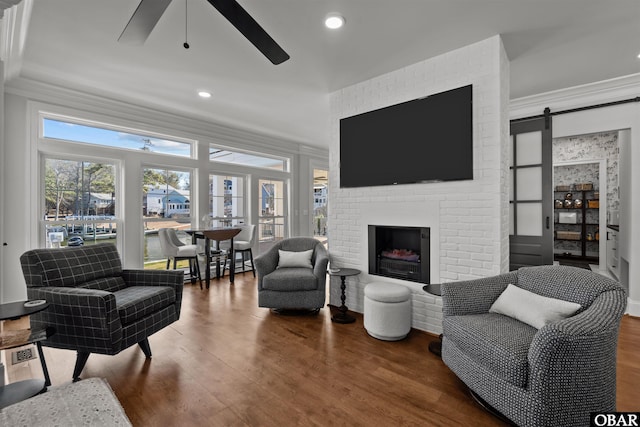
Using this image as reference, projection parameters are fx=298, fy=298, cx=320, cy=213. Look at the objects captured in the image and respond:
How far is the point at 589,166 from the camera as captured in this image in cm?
612

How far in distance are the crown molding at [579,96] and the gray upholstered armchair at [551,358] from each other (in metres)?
2.59

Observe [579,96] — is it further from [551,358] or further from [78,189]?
[78,189]

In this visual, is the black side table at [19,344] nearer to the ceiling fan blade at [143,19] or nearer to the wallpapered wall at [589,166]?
the ceiling fan blade at [143,19]


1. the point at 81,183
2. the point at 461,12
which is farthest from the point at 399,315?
the point at 81,183

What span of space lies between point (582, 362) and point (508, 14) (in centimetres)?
235

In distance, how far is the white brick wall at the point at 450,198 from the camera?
8.35ft

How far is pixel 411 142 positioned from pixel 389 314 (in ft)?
5.51

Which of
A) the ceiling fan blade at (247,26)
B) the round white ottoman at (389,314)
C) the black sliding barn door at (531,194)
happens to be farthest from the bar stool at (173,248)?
the black sliding barn door at (531,194)

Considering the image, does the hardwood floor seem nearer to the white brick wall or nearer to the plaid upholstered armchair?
the plaid upholstered armchair

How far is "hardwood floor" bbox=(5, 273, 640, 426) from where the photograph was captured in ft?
5.57

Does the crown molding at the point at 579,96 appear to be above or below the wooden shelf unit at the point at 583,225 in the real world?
above

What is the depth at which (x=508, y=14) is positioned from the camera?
2229mm

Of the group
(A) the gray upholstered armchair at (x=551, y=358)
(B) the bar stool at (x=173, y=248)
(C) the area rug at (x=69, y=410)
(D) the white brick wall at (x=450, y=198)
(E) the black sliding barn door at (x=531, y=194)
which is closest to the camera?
(C) the area rug at (x=69, y=410)

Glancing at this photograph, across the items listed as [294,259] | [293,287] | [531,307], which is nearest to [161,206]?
[294,259]
